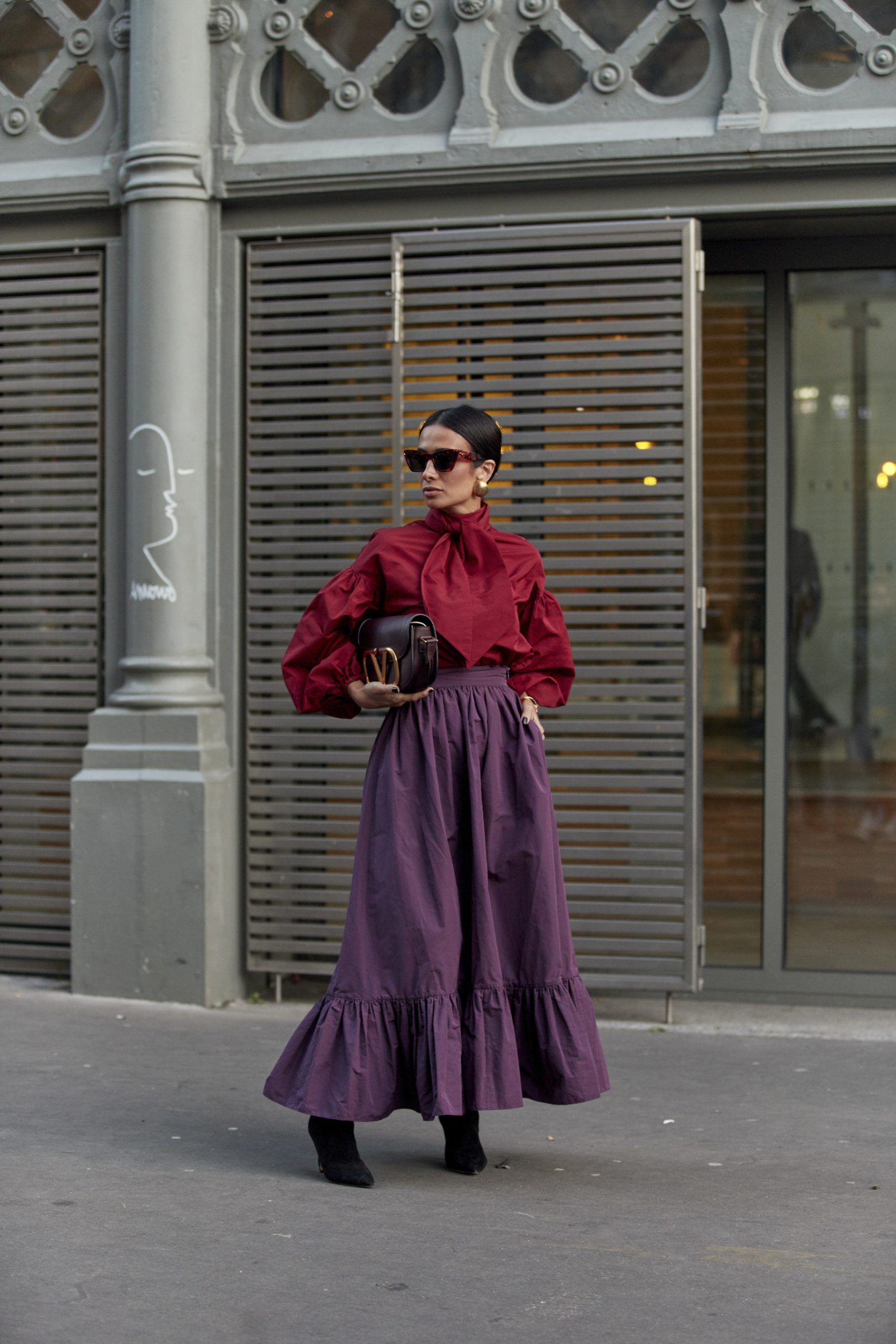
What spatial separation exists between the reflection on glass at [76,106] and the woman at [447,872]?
370cm

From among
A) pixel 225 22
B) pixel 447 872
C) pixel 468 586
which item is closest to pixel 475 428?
pixel 468 586

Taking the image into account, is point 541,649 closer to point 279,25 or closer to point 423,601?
point 423,601

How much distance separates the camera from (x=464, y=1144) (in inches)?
178

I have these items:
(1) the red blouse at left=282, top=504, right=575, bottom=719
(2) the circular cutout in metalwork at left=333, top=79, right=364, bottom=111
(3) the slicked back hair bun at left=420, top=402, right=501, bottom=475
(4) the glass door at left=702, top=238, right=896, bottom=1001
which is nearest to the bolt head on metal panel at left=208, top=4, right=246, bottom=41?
(2) the circular cutout in metalwork at left=333, top=79, right=364, bottom=111

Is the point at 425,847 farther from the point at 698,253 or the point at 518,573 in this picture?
the point at 698,253

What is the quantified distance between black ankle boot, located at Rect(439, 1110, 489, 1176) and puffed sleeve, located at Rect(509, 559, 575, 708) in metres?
1.20

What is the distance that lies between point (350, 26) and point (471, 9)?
23.0 inches

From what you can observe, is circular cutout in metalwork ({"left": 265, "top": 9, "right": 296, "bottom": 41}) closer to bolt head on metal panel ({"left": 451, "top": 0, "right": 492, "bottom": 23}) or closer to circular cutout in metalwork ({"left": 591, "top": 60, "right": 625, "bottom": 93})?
bolt head on metal panel ({"left": 451, "top": 0, "right": 492, "bottom": 23})

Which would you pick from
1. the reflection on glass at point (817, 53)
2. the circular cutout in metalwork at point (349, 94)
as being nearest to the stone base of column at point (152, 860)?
the circular cutout in metalwork at point (349, 94)

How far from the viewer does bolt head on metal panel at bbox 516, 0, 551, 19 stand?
6.62m

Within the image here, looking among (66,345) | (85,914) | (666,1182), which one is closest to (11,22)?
(66,345)

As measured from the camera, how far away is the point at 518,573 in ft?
15.0

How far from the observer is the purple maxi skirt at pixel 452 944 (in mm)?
4281

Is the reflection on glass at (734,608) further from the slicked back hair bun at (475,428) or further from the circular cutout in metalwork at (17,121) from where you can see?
the circular cutout in metalwork at (17,121)
